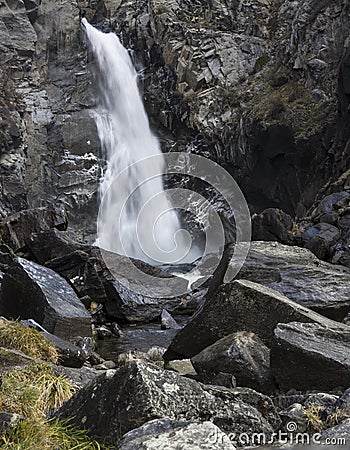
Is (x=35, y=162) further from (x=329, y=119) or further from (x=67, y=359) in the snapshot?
(x=67, y=359)

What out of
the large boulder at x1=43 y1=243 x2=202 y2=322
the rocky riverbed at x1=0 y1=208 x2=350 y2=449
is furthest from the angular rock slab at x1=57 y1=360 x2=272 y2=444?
the large boulder at x1=43 y1=243 x2=202 y2=322

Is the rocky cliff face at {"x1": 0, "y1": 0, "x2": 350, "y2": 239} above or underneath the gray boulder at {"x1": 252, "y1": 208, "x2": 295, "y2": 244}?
above

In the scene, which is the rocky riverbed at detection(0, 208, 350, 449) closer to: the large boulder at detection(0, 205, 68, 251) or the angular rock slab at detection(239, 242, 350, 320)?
the angular rock slab at detection(239, 242, 350, 320)

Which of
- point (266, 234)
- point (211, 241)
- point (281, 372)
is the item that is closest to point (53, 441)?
point (281, 372)

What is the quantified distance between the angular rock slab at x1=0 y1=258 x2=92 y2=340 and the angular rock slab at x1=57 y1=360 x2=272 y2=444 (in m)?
7.50

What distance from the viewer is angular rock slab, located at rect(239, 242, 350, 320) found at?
30.3 feet

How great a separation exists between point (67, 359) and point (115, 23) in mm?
47867

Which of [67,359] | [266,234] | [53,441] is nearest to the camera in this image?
[53,441]

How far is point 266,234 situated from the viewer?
2495cm

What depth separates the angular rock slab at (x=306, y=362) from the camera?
5836mm
